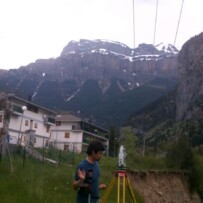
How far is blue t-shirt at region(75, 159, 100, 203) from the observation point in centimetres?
591

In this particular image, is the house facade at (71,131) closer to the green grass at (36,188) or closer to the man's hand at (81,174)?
the green grass at (36,188)

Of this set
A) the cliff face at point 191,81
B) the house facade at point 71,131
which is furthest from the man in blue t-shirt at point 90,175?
the cliff face at point 191,81

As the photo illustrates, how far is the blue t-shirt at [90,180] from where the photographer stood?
5.91 m

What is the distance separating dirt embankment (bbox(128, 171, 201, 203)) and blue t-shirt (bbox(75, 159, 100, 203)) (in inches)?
909

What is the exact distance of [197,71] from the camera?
15650cm

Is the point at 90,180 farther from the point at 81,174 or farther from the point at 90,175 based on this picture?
the point at 81,174

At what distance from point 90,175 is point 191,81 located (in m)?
153

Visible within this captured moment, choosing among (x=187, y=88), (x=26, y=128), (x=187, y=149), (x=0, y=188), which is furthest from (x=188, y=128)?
(x=0, y=188)

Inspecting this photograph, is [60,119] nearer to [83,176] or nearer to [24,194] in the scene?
[24,194]

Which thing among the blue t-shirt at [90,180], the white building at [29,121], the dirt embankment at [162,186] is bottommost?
the blue t-shirt at [90,180]

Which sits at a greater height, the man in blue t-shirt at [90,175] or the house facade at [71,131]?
the house facade at [71,131]

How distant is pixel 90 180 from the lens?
5945mm

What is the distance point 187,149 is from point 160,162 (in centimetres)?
277

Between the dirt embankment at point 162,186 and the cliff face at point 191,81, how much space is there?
95068 mm
